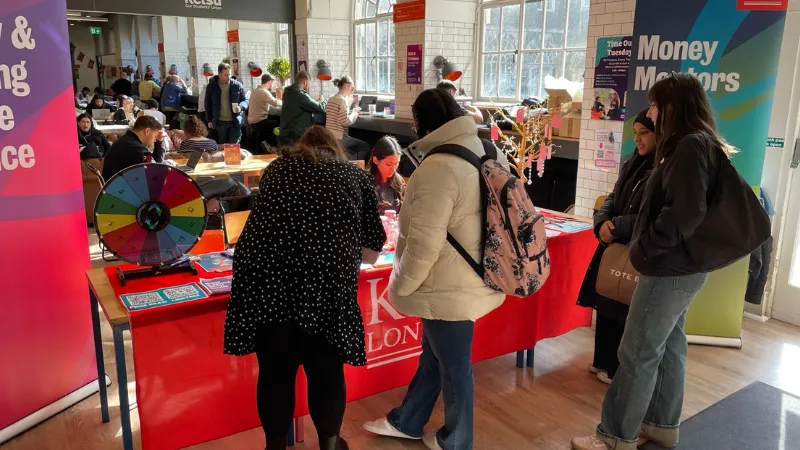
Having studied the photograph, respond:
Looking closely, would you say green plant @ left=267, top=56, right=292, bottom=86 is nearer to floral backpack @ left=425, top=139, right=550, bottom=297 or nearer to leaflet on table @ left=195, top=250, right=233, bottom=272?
leaflet on table @ left=195, top=250, right=233, bottom=272

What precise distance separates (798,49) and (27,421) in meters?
4.64

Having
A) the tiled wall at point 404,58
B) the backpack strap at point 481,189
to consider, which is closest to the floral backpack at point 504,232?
the backpack strap at point 481,189

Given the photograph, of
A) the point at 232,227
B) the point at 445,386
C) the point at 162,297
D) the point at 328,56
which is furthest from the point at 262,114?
the point at 445,386

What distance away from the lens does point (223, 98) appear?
8539mm

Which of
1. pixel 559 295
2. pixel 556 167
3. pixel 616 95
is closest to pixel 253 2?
pixel 556 167

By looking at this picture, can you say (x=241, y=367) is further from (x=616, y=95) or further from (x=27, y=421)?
(x=616, y=95)

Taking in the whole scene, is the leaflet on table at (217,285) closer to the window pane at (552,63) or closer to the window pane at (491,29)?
the window pane at (552,63)

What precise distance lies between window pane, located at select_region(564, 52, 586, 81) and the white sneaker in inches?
185

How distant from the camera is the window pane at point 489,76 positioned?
7.48 metres

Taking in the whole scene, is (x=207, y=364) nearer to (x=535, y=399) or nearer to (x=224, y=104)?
(x=535, y=399)

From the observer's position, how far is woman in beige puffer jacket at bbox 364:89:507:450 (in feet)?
6.59

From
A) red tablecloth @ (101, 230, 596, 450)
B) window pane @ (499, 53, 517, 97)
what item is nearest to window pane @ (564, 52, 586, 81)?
window pane @ (499, 53, 517, 97)

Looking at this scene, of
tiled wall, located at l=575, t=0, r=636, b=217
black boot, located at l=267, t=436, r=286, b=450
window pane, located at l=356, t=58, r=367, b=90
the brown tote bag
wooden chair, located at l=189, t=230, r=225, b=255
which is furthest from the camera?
window pane, located at l=356, t=58, r=367, b=90

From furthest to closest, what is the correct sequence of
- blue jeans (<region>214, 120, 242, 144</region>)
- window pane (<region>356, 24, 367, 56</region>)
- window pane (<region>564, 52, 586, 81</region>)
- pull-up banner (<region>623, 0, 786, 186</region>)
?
window pane (<region>356, 24, 367, 56</region>), blue jeans (<region>214, 120, 242, 144</region>), window pane (<region>564, 52, 586, 81</region>), pull-up banner (<region>623, 0, 786, 186</region>)
